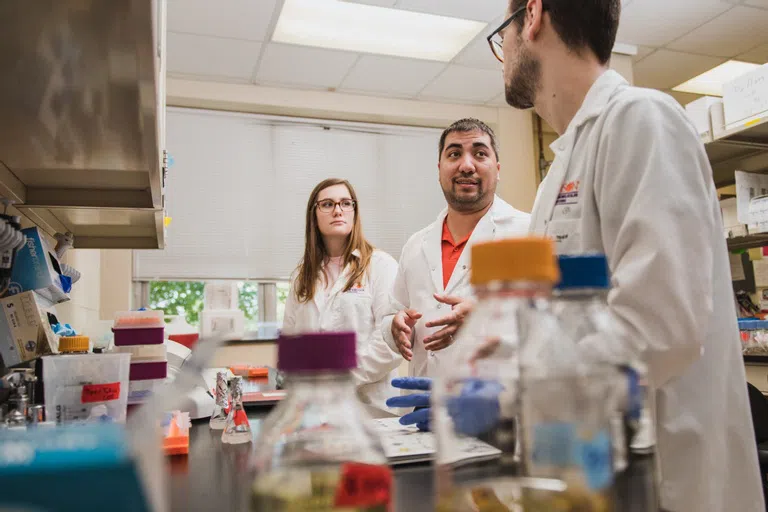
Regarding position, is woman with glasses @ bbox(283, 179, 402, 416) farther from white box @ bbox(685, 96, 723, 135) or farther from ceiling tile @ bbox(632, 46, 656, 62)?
ceiling tile @ bbox(632, 46, 656, 62)

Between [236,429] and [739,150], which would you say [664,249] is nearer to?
[236,429]

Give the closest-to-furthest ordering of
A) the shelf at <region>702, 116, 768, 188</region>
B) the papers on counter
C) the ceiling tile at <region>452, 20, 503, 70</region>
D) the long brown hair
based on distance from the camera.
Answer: the papers on counter < the long brown hair < the shelf at <region>702, 116, 768, 188</region> < the ceiling tile at <region>452, 20, 503, 70</region>

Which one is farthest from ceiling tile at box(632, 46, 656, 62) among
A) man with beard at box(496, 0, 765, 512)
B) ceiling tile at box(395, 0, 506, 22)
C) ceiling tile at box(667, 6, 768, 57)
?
man with beard at box(496, 0, 765, 512)

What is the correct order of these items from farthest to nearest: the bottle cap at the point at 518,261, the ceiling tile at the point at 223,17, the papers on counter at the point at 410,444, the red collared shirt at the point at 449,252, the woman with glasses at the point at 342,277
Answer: the ceiling tile at the point at 223,17
the woman with glasses at the point at 342,277
the red collared shirt at the point at 449,252
the papers on counter at the point at 410,444
the bottle cap at the point at 518,261

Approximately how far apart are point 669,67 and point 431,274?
309 cm

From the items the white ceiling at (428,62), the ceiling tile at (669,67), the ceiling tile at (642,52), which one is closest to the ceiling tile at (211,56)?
the white ceiling at (428,62)

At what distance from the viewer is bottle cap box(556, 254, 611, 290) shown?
0.40 meters

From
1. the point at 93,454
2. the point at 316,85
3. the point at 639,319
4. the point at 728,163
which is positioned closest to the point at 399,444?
the point at 639,319

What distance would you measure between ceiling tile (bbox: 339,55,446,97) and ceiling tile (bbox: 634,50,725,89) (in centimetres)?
146

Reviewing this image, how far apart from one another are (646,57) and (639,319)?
12.5 ft

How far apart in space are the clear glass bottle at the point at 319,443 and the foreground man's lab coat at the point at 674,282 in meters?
0.54

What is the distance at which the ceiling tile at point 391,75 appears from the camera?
159 inches

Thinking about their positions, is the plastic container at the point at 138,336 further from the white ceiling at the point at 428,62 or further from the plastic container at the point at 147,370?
the white ceiling at the point at 428,62

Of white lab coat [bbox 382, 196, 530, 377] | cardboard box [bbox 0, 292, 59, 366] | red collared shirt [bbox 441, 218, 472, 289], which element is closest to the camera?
cardboard box [bbox 0, 292, 59, 366]
